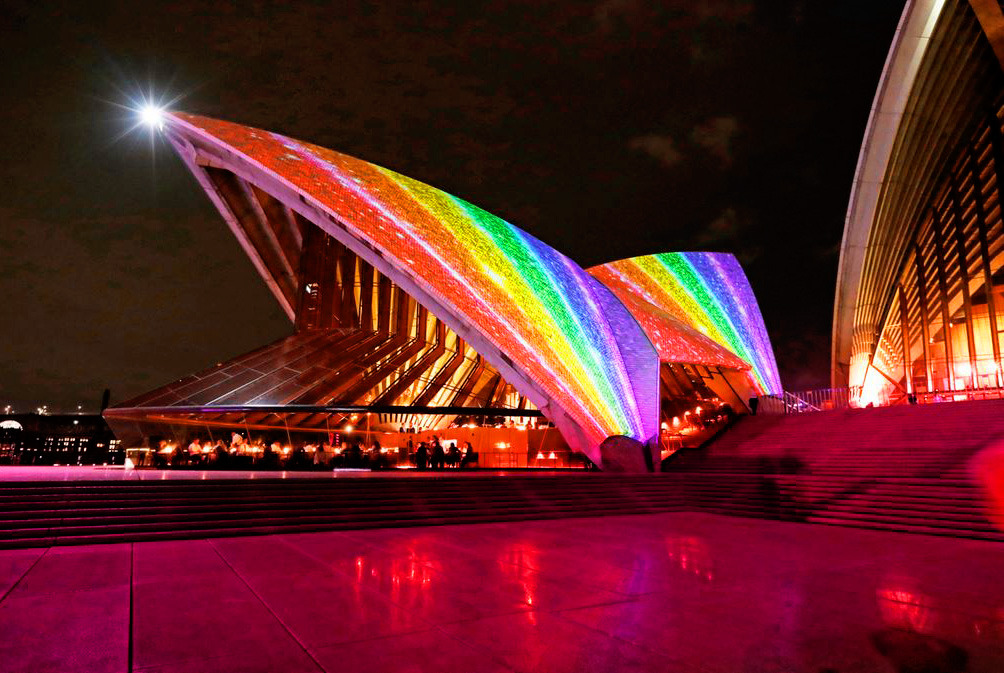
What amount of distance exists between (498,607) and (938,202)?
1124 inches

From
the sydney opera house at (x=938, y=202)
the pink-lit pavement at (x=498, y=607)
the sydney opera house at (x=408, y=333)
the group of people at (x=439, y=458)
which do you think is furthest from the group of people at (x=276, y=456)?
the sydney opera house at (x=938, y=202)

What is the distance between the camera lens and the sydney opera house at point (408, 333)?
48.6 ft

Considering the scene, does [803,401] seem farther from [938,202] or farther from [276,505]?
[276,505]

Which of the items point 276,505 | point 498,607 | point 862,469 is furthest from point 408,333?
point 498,607

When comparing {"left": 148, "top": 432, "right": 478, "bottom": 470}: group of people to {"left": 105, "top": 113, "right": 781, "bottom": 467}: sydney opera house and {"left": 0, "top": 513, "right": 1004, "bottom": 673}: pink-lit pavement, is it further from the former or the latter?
{"left": 0, "top": 513, "right": 1004, "bottom": 673}: pink-lit pavement

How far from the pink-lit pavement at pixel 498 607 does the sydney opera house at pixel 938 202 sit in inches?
656

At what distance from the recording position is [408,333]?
65.4ft

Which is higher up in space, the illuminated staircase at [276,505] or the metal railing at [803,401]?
the metal railing at [803,401]

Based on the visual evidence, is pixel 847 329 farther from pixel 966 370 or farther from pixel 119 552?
pixel 119 552

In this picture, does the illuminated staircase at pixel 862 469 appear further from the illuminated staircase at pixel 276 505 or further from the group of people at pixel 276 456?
the group of people at pixel 276 456

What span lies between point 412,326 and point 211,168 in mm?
7147

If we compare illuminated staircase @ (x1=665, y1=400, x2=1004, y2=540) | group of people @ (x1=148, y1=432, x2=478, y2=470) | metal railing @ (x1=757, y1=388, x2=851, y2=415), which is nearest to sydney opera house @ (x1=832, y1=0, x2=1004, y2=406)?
metal railing @ (x1=757, y1=388, x2=851, y2=415)

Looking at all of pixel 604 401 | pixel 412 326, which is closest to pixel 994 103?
pixel 604 401

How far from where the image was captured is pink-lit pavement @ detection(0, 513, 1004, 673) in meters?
3.28
